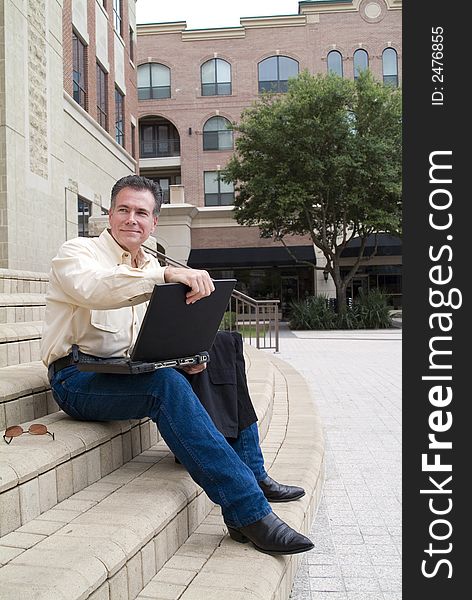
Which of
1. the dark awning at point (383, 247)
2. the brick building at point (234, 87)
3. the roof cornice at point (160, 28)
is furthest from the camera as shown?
the roof cornice at point (160, 28)

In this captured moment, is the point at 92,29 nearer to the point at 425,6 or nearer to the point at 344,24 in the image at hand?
the point at 425,6

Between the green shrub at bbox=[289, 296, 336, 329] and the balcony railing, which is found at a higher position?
the balcony railing

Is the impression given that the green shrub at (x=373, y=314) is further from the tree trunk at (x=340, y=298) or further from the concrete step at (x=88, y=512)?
the concrete step at (x=88, y=512)

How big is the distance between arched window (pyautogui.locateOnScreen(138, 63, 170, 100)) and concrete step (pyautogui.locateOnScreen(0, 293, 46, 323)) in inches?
1265

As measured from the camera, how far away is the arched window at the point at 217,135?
35.8 m

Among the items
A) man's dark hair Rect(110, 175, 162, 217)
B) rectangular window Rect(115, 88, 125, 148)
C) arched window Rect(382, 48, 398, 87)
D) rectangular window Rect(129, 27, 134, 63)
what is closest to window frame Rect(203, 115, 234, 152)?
arched window Rect(382, 48, 398, 87)

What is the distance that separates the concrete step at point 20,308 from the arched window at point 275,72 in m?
31.8

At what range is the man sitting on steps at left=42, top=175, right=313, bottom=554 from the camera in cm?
271

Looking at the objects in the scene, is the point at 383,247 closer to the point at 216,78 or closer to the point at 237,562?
the point at 216,78

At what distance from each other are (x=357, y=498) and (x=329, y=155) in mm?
23197

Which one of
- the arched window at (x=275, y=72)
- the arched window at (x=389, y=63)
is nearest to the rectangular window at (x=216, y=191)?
the arched window at (x=275, y=72)

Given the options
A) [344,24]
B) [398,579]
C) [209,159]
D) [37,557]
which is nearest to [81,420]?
[37,557]

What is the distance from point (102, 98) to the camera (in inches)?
685

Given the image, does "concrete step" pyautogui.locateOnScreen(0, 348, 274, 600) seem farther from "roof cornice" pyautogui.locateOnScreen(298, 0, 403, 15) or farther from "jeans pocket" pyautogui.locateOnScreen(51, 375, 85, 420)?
"roof cornice" pyautogui.locateOnScreen(298, 0, 403, 15)
